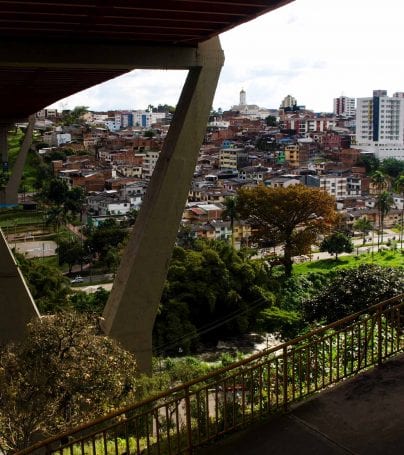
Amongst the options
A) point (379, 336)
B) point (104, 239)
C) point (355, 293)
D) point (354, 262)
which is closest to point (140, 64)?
point (379, 336)

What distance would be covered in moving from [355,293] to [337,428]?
10.1 metres

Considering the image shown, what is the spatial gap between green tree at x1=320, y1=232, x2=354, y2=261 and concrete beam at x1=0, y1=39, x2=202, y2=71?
3714 cm

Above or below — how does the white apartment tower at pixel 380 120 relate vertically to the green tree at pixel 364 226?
above

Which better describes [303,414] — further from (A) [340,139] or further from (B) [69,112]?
(B) [69,112]

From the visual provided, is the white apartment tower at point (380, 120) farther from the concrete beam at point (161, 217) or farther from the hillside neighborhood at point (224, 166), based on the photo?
the concrete beam at point (161, 217)

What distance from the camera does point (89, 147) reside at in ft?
300

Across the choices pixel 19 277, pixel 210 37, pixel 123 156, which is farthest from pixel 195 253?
pixel 123 156

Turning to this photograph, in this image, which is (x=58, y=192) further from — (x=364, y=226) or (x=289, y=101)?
(x=289, y=101)

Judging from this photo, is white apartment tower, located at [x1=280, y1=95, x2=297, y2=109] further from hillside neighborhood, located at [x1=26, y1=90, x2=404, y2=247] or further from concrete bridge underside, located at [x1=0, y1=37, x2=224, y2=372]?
concrete bridge underside, located at [x1=0, y1=37, x2=224, y2=372]

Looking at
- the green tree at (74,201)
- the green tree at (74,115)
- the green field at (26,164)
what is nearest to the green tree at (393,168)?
the green tree at (74,201)

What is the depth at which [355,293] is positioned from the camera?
1385cm

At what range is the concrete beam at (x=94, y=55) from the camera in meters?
6.75

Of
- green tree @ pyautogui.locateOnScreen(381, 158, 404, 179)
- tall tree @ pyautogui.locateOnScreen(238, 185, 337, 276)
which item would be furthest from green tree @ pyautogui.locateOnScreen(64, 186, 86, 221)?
green tree @ pyautogui.locateOnScreen(381, 158, 404, 179)

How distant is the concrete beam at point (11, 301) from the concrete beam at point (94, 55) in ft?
10.8
